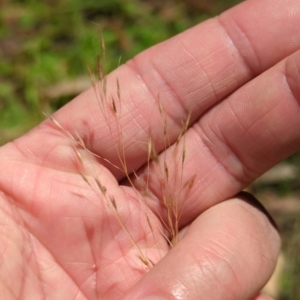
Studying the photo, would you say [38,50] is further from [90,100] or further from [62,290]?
[62,290]

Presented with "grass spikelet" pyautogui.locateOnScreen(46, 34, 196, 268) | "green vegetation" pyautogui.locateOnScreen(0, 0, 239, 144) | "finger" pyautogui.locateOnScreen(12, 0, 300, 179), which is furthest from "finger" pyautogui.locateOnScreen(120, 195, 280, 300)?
"green vegetation" pyautogui.locateOnScreen(0, 0, 239, 144)

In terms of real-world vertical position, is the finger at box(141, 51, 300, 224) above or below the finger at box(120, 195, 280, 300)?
above

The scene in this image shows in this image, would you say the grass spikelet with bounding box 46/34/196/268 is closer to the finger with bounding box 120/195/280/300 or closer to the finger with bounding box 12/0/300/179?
the finger with bounding box 12/0/300/179

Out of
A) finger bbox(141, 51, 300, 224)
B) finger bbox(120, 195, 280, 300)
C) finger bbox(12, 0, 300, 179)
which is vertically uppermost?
finger bbox(12, 0, 300, 179)

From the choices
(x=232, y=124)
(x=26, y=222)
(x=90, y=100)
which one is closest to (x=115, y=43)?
(x=90, y=100)

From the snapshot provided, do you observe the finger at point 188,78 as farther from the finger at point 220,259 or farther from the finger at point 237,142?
the finger at point 220,259

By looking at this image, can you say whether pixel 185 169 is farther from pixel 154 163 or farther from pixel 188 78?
pixel 188 78

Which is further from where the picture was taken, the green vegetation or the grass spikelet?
the green vegetation
